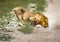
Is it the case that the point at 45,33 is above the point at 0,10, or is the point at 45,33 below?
below

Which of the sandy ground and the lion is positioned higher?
the lion

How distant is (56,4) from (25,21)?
0.26 metres

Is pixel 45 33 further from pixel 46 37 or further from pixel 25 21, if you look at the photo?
pixel 25 21

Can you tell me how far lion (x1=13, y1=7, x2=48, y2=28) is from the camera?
1167 millimetres

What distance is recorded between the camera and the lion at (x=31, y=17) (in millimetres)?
1167

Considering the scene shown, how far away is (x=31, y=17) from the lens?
1179 mm

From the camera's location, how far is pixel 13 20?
1.19m

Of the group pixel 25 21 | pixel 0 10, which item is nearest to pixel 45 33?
pixel 25 21

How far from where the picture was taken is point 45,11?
48.0 inches

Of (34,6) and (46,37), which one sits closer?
(46,37)

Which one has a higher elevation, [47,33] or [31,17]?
[31,17]

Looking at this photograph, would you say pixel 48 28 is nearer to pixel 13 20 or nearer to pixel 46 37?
pixel 46 37

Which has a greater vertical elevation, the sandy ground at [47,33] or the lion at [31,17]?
the lion at [31,17]

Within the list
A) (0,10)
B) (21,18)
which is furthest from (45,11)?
(0,10)
